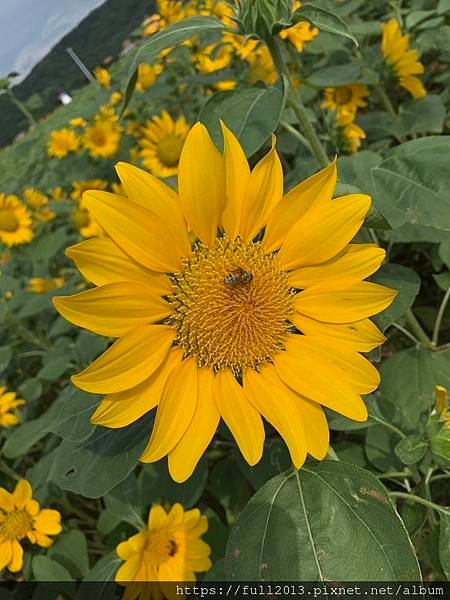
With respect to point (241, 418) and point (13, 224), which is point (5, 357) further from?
point (241, 418)

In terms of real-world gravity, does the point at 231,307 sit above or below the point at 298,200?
below

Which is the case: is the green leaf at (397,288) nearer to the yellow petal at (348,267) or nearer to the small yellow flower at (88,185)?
the yellow petal at (348,267)

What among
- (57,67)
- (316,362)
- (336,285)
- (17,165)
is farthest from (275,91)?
(57,67)

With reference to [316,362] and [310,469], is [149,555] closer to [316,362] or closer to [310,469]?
[310,469]

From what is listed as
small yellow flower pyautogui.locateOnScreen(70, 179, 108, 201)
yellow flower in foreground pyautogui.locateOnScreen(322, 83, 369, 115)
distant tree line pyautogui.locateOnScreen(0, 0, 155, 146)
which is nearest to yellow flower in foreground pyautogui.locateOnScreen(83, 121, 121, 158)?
small yellow flower pyautogui.locateOnScreen(70, 179, 108, 201)

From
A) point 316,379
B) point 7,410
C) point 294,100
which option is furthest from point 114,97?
point 316,379

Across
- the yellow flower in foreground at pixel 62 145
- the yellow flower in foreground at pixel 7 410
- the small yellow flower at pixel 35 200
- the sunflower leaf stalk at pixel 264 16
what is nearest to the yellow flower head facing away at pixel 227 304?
the sunflower leaf stalk at pixel 264 16

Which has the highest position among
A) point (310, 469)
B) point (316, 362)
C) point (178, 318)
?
point (178, 318)
